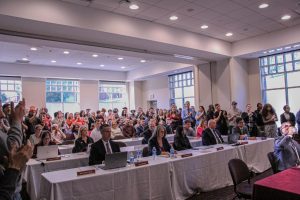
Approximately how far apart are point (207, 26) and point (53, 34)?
4.31 m

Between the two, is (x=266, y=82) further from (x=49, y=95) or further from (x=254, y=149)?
(x=49, y=95)

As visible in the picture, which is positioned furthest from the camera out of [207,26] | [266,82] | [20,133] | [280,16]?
[266,82]

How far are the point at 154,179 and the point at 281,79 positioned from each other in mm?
7826

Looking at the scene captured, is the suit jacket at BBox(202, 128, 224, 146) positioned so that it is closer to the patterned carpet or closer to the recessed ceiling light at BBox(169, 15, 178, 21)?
the patterned carpet

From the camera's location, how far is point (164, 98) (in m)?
14.2

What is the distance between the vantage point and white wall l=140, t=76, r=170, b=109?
14.1 metres

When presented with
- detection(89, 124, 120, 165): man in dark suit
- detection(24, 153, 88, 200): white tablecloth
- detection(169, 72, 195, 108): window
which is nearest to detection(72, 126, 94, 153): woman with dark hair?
detection(24, 153, 88, 200): white tablecloth

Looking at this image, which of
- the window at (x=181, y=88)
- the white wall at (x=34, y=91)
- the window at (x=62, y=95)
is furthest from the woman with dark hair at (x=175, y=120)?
the white wall at (x=34, y=91)

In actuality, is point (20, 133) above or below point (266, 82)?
below

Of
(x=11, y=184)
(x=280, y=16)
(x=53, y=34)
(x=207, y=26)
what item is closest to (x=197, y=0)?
(x=207, y=26)

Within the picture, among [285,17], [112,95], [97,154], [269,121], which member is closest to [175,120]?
[269,121]

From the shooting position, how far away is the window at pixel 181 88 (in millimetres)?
12867

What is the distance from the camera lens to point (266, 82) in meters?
9.80

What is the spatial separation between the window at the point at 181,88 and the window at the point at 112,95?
328cm
